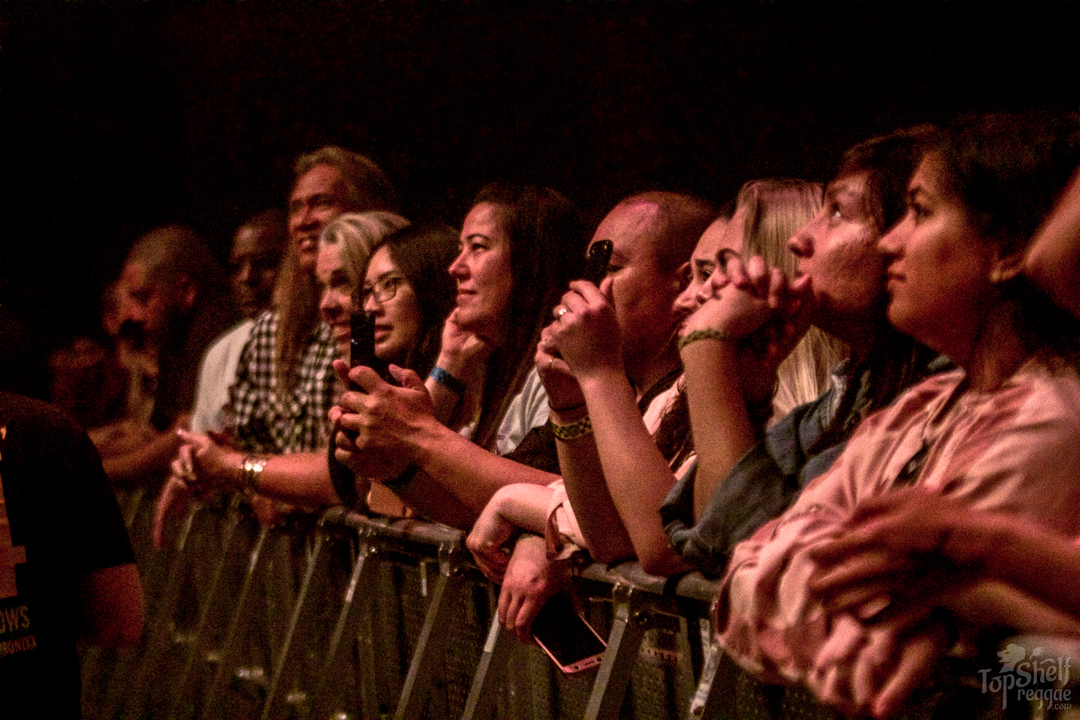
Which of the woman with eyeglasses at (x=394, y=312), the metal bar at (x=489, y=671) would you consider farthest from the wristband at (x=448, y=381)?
the metal bar at (x=489, y=671)

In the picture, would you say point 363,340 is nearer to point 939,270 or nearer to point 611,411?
point 611,411

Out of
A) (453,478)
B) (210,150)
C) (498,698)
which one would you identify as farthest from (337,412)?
(210,150)

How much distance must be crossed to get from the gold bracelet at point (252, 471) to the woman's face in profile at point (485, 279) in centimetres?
95

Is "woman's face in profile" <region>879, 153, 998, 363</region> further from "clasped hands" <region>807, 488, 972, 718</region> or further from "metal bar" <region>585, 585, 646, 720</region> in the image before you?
"metal bar" <region>585, 585, 646, 720</region>

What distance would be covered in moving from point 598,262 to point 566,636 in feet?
2.38

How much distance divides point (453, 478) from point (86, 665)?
300 centimetres

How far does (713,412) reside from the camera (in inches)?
72.6

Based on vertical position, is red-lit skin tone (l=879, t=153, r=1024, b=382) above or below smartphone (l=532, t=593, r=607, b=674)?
above

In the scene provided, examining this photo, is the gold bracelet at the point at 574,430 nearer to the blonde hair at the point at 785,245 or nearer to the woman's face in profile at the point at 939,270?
the blonde hair at the point at 785,245

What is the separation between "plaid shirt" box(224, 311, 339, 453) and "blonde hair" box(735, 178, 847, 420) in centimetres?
175

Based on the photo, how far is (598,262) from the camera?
94.7 inches

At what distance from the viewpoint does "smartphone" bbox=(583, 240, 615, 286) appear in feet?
7.83

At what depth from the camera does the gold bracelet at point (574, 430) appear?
7.16ft

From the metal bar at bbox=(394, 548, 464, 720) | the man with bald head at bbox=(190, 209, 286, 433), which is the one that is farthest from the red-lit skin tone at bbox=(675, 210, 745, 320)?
the man with bald head at bbox=(190, 209, 286, 433)
